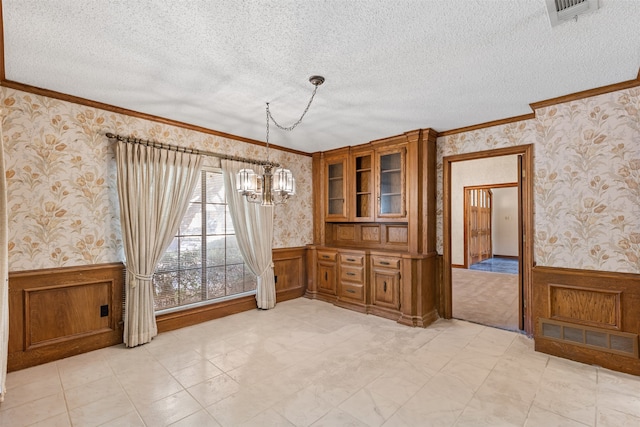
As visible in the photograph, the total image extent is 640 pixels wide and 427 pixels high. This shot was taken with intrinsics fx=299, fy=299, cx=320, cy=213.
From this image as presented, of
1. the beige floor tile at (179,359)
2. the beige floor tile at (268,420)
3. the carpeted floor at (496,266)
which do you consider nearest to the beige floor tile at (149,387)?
the beige floor tile at (179,359)

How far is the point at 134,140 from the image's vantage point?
3.30 m

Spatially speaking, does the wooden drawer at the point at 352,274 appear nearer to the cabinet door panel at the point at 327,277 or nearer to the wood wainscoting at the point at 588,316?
the cabinet door panel at the point at 327,277

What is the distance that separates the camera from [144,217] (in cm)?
330

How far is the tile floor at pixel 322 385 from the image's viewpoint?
6.69 ft

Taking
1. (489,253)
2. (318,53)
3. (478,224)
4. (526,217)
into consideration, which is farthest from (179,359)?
(489,253)

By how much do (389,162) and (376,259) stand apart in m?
1.44

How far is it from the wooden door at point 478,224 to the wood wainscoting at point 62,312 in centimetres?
762

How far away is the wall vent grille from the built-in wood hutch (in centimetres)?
129

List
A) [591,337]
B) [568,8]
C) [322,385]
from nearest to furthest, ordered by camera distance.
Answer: [568,8], [322,385], [591,337]

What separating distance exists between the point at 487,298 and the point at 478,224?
165 inches

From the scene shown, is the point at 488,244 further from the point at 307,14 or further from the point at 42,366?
the point at 42,366

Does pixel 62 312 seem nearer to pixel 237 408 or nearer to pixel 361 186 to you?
pixel 237 408

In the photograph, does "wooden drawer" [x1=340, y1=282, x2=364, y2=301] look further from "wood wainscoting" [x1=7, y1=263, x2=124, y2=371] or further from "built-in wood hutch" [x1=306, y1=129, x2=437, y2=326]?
"wood wainscoting" [x1=7, y1=263, x2=124, y2=371]

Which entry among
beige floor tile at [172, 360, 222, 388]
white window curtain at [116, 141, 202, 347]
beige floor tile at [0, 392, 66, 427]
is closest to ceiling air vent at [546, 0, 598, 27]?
beige floor tile at [172, 360, 222, 388]
